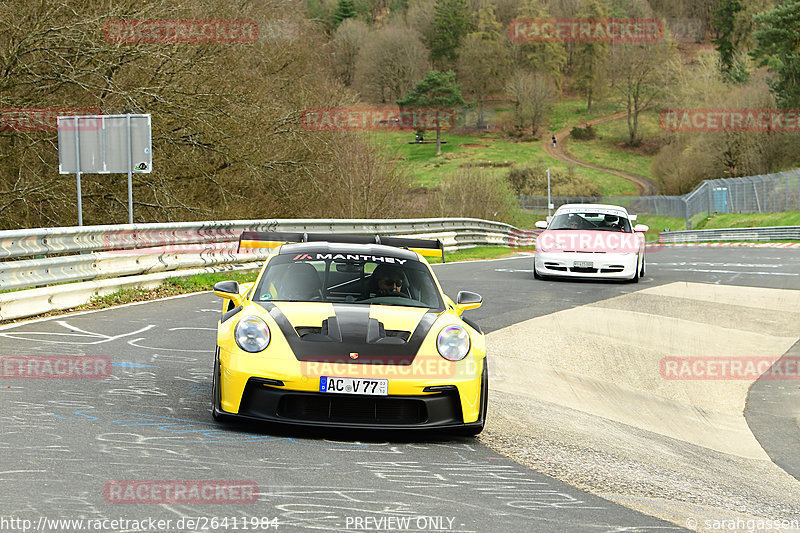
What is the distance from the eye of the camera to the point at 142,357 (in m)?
9.24

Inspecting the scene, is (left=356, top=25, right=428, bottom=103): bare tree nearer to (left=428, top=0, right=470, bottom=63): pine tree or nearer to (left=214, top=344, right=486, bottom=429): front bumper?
(left=428, top=0, right=470, bottom=63): pine tree

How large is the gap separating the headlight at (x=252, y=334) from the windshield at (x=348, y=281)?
0.70 m

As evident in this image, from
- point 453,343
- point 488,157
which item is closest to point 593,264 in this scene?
point 453,343

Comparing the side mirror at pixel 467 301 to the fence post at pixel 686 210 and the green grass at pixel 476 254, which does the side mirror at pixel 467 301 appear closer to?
the green grass at pixel 476 254

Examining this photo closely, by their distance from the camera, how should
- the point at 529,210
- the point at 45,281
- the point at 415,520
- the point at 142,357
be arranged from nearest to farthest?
the point at 415,520 < the point at 142,357 < the point at 45,281 < the point at 529,210

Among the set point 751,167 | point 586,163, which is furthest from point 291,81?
point 586,163

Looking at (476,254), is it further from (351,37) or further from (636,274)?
(351,37)

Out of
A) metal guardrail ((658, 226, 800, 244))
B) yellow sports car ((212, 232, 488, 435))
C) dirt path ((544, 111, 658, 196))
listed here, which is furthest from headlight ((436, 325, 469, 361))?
dirt path ((544, 111, 658, 196))

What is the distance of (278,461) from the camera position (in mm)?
5473

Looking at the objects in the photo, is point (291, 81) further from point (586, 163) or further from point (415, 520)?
point (586, 163)

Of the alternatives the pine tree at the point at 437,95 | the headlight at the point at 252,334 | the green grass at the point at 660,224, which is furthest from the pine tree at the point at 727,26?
the headlight at the point at 252,334

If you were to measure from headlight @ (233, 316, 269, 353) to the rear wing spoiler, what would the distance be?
5.87 feet

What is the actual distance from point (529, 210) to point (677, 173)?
16349 millimetres

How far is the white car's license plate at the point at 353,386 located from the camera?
239 inches
